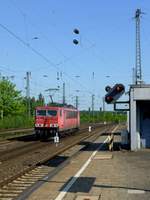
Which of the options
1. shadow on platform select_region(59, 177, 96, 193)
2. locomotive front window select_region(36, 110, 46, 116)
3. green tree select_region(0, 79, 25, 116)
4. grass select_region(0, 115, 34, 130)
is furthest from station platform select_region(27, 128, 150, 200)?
green tree select_region(0, 79, 25, 116)

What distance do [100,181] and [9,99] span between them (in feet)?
278

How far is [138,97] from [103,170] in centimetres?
859

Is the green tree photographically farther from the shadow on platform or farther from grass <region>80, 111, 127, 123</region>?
the shadow on platform

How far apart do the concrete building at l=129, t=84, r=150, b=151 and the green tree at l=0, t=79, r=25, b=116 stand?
226 feet

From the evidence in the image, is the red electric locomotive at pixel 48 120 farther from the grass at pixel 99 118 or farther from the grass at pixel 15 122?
the grass at pixel 99 118

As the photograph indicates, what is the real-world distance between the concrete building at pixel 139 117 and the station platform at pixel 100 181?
4348mm

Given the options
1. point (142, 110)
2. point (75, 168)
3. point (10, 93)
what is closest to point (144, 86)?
point (142, 110)

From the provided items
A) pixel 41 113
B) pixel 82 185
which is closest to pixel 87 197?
pixel 82 185

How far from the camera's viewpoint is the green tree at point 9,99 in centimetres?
9856

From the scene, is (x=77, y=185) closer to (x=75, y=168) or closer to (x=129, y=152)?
(x=75, y=168)

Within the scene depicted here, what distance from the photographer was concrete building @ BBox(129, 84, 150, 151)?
26500mm

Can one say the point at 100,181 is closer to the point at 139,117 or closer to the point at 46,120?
the point at 139,117

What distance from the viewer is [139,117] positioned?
94.0 ft

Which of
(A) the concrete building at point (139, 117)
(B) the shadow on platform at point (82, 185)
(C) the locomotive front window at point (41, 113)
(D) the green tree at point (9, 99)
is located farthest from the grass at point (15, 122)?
(B) the shadow on platform at point (82, 185)
